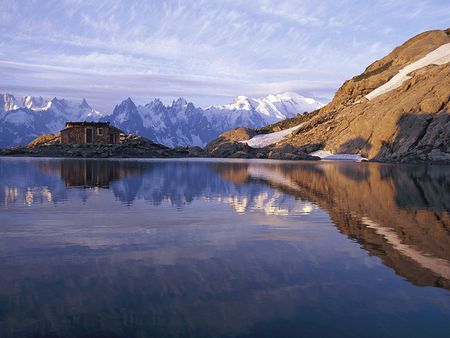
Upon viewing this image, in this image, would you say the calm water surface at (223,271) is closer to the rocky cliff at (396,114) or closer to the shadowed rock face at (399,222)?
the shadowed rock face at (399,222)

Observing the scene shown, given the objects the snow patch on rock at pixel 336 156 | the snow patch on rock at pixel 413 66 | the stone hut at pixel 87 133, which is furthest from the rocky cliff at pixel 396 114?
the stone hut at pixel 87 133

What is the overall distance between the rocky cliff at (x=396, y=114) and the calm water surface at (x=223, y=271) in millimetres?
88354

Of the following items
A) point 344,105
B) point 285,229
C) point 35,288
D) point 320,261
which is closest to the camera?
point 35,288

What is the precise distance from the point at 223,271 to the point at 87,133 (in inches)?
5785

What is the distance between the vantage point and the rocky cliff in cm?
11281

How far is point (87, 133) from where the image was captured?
154 metres

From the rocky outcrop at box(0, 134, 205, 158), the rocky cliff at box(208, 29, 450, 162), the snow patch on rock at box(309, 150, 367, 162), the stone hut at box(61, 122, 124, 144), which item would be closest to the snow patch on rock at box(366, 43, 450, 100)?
the rocky cliff at box(208, 29, 450, 162)

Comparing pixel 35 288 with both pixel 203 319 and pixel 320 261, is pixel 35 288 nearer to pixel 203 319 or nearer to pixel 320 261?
pixel 203 319

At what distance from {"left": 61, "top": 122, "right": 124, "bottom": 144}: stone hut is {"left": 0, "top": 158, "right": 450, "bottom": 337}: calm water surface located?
130 meters

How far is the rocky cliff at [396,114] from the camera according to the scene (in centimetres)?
11281

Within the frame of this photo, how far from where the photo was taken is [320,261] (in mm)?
15586

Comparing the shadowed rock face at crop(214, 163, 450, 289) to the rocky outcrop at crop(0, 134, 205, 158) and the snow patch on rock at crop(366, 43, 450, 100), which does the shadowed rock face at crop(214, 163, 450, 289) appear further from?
the snow patch on rock at crop(366, 43, 450, 100)

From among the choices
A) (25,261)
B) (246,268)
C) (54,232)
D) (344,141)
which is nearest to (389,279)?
(246,268)

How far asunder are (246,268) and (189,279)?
209 cm
